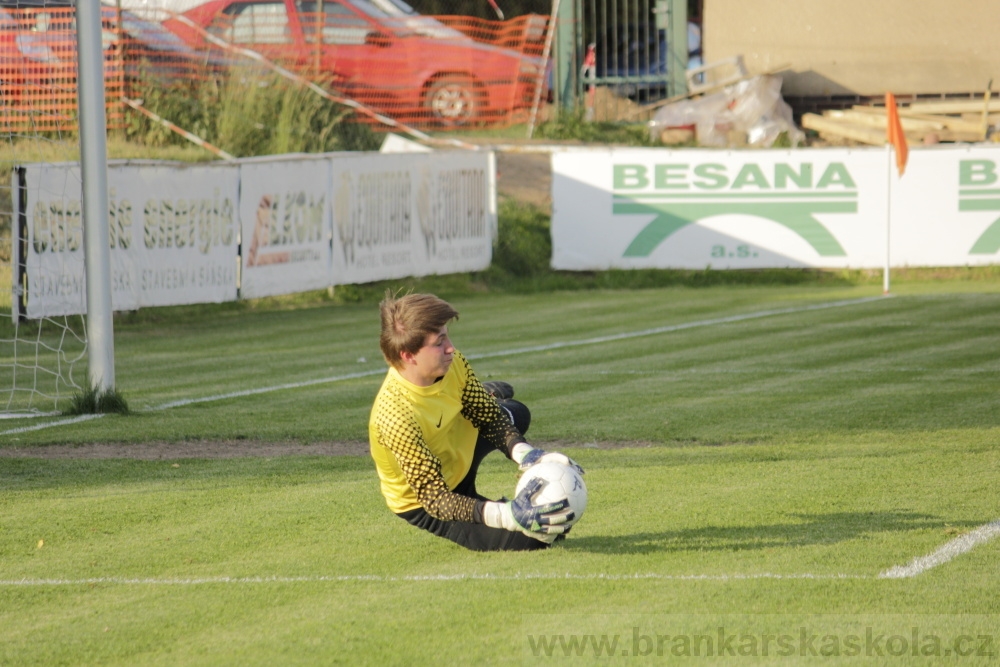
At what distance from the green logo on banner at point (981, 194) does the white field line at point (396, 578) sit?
1758 cm

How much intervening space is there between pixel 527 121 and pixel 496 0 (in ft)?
27.3

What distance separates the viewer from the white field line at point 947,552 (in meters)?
5.60

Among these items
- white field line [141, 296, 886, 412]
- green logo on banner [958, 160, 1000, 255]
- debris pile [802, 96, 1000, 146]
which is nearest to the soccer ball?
white field line [141, 296, 886, 412]

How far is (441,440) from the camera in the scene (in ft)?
20.0

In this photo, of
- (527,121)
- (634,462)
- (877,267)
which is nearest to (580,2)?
(527,121)

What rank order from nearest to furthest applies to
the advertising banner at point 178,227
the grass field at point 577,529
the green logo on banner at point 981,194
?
the grass field at point 577,529
the advertising banner at point 178,227
the green logo on banner at point 981,194

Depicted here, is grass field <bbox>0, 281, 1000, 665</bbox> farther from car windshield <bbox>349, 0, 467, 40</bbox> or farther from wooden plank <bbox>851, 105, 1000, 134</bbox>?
car windshield <bbox>349, 0, 467, 40</bbox>

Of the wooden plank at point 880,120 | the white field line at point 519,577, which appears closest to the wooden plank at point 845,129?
the wooden plank at point 880,120

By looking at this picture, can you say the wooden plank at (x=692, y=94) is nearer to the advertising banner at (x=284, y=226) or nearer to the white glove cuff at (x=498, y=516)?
the advertising banner at (x=284, y=226)

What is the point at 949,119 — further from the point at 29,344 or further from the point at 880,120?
the point at 29,344

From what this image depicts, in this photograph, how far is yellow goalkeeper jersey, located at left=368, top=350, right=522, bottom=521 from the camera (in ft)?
19.2

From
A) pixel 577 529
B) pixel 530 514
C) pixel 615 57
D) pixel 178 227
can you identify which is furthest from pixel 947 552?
pixel 615 57

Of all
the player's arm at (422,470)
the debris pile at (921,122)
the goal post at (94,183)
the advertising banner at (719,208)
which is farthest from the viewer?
the debris pile at (921,122)

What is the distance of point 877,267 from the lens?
22.3m
